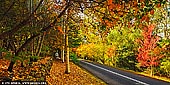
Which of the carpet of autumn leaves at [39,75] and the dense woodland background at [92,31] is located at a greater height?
the dense woodland background at [92,31]

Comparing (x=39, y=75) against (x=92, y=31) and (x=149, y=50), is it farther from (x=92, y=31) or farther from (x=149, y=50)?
(x=149, y=50)

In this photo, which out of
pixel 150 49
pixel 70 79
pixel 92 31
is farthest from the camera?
pixel 150 49

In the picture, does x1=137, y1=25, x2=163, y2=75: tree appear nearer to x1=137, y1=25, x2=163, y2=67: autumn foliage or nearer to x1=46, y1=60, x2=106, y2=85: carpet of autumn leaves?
x1=137, y1=25, x2=163, y2=67: autumn foliage

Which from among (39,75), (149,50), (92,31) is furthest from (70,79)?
(149,50)

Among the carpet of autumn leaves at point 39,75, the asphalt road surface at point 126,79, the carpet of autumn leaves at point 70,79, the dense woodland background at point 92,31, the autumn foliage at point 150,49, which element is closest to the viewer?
the dense woodland background at point 92,31

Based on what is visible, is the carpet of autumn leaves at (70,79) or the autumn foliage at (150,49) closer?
the carpet of autumn leaves at (70,79)

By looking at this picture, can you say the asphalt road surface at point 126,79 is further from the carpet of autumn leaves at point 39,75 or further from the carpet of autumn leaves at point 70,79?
the carpet of autumn leaves at point 39,75

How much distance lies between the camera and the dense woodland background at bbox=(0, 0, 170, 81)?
548 centimetres

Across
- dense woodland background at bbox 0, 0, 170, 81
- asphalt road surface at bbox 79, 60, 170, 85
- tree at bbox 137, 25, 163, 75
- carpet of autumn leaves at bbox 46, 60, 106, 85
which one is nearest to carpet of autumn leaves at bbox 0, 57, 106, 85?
carpet of autumn leaves at bbox 46, 60, 106, 85

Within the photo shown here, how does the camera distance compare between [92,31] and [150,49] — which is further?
[150,49]

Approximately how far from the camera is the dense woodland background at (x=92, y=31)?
18.0 feet

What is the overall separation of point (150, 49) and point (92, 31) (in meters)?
20.4

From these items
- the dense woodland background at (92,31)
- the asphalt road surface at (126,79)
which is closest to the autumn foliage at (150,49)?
the dense woodland background at (92,31)

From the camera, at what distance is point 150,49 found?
31.0 meters
